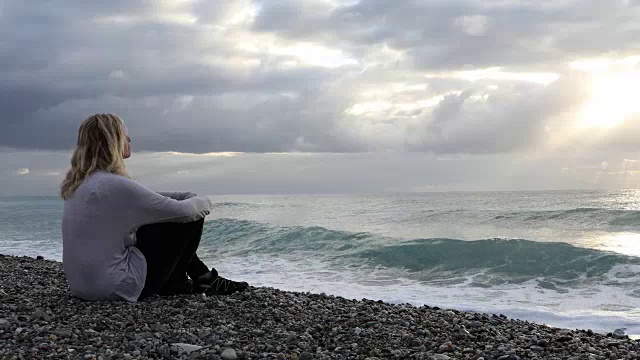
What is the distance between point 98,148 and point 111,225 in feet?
2.17

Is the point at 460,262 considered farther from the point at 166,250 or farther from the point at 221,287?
the point at 166,250

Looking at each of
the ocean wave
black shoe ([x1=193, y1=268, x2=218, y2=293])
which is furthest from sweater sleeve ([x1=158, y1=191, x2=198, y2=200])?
the ocean wave

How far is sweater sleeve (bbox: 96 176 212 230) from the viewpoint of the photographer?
17.3 ft

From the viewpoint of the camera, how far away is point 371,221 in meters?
25.5

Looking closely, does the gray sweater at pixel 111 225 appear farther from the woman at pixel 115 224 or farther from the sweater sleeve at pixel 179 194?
the sweater sleeve at pixel 179 194

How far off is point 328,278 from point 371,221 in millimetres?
14170

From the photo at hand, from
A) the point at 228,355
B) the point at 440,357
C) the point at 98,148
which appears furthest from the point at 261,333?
the point at 98,148

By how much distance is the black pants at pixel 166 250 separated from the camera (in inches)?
221

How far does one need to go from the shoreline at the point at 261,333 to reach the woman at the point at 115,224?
0.24 m

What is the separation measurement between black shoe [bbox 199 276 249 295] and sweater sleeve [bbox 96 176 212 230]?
3.36ft

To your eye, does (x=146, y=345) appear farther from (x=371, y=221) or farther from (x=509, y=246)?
(x=371, y=221)

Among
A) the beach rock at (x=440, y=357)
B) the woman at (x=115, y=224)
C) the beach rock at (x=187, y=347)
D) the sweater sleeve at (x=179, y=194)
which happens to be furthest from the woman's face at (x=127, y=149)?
the beach rock at (x=440, y=357)

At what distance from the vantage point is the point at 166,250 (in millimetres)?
5652

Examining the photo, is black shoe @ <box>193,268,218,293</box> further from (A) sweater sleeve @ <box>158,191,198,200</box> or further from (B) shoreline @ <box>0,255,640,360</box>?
(A) sweater sleeve @ <box>158,191,198,200</box>
